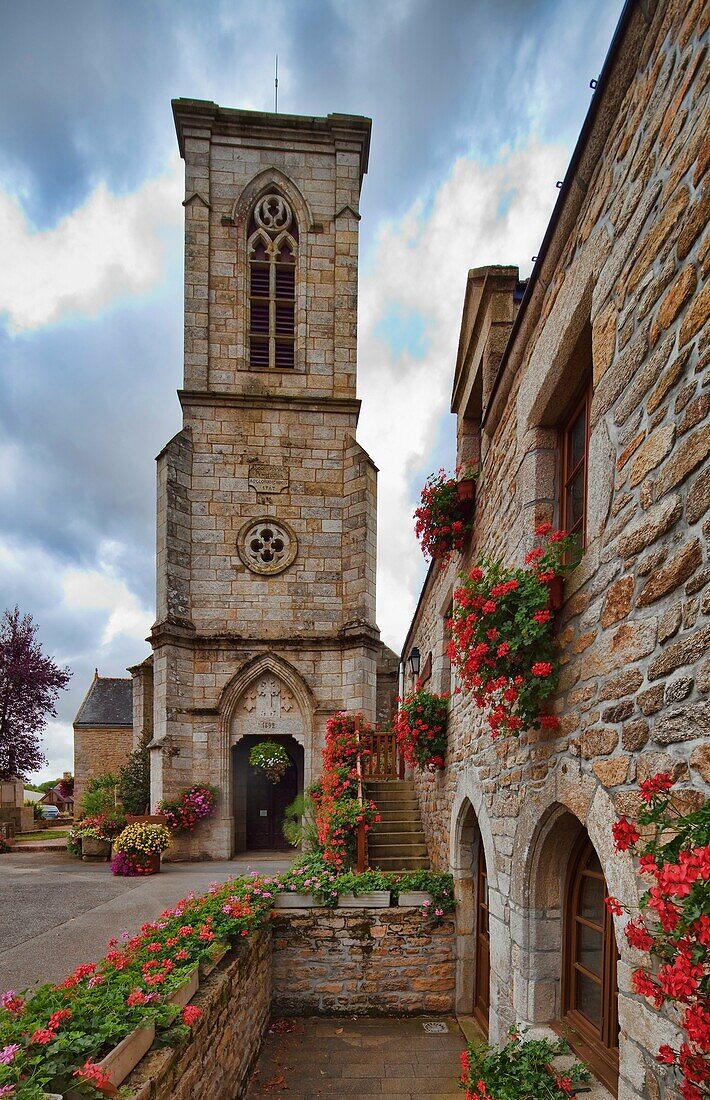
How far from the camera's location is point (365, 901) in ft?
21.4

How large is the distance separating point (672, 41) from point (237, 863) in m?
11.0

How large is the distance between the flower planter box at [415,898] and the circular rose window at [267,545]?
241 inches

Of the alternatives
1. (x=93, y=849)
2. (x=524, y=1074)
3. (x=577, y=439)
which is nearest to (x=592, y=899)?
(x=524, y=1074)

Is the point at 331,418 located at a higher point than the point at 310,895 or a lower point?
higher

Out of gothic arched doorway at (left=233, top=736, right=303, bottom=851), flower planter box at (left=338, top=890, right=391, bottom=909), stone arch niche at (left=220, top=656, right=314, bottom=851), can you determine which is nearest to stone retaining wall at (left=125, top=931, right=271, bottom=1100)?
flower planter box at (left=338, top=890, right=391, bottom=909)

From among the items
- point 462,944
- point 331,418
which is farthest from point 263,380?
point 462,944

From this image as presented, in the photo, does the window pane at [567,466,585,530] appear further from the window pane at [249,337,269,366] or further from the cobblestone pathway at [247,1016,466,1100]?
the window pane at [249,337,269,366]

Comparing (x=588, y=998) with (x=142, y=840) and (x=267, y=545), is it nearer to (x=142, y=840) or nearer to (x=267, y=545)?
(x=142, y=840)

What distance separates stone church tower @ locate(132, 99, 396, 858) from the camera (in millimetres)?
10672

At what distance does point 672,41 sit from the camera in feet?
6.93

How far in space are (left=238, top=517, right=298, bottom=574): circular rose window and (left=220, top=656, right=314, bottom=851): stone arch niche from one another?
1.74 m

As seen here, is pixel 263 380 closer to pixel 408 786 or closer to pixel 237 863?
pixel 408 786

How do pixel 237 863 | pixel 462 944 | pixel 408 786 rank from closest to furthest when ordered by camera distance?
pixel 462 944, pixel 408 786, pixel 237 863

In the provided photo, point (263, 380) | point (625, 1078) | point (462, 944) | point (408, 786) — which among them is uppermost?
point (263, 380)
